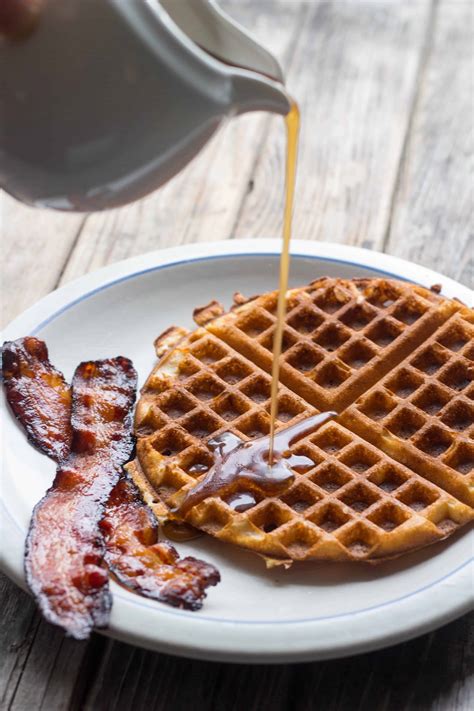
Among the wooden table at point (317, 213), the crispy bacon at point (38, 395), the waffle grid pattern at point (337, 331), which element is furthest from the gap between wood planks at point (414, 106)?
the crispy bacon at point (38, 395)

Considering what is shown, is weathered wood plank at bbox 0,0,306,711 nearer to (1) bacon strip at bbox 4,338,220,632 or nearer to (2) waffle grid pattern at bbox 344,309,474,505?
(1) bacon strip at bbox 4,338,220,632

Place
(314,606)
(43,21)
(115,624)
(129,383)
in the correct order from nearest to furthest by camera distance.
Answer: (43,21) < (115,624) < (314,606) < (129,383)

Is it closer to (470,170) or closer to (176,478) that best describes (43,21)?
(176,478)

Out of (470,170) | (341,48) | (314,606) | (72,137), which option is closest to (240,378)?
(314,606)

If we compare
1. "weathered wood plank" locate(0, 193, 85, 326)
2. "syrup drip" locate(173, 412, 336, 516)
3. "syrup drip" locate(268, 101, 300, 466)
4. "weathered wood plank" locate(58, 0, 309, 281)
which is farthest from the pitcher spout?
"weathered wood plank" locate(0, 193, 85, 326)

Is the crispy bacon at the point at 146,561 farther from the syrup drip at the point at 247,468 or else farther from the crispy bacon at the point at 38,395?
the crispy bacon at the point at 38,395

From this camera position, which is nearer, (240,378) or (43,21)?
(43,21)
